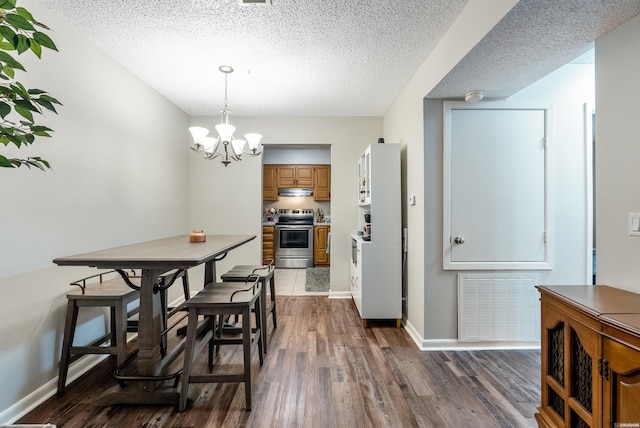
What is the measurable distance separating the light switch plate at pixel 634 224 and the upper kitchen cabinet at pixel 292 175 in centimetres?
520

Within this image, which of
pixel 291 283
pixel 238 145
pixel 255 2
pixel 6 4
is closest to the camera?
pixel 6 4

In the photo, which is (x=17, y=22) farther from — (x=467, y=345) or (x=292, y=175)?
(x=292, y=175)

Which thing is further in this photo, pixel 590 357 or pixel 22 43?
pixel 590 357

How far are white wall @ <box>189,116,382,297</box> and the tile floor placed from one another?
588 mm

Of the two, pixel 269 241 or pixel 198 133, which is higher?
pixel 198 133

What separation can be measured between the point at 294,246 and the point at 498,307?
161 inches

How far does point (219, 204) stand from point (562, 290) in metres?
3.61

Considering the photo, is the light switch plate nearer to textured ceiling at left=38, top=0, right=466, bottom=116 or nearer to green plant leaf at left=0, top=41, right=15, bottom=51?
textured ceiling at left=38, top=0, right=466, bottom=116

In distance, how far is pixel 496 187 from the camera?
2414 mm

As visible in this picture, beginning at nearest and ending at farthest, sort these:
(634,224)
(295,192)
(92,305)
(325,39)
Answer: (634,224) → (92,305) → (325,39) → (295,192)

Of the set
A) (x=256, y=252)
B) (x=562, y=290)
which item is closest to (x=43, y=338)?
(x=256, y=252)

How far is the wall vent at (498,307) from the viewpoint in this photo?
8.02 ft

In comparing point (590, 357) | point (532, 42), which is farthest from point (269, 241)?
point (590, 357)

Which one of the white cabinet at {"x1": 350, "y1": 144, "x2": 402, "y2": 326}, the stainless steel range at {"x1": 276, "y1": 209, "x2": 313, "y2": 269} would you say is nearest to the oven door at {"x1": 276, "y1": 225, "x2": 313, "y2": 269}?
the stainless steel range at {"x1": 276, "y1": 209, "x2": 313, "y2": 269}
